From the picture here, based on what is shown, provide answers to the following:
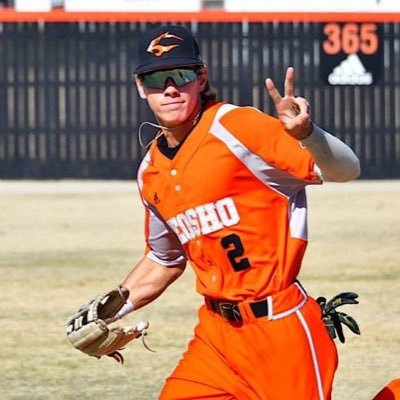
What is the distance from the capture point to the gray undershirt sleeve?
5438 mm

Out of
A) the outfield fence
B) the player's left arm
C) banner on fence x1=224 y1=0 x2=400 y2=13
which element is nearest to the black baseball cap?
the player's left arm

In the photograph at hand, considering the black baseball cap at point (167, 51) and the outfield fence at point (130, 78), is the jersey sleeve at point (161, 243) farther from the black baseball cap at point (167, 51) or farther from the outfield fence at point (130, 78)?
the outfield fence at point (130, 78)

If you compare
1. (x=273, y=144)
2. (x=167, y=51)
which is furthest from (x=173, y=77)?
(x=273, y=144)

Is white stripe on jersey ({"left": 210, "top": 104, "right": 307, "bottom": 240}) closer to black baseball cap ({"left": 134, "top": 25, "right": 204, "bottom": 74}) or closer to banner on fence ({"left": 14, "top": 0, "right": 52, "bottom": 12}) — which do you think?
black baseball cap ({"left": 134, "top": 25, "right": 204, "bottom": 74})

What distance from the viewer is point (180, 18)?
76.0ft

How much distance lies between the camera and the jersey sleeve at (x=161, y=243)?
6305 millimetres

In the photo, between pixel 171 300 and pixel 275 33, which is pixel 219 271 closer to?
pixel 171 300

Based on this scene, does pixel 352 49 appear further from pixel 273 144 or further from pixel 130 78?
pixel 273 144

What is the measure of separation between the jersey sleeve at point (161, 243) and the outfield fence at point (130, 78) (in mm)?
16761

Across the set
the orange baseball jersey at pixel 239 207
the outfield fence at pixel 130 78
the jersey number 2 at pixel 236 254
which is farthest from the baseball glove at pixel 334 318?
the outfield fence at pixel 130 78

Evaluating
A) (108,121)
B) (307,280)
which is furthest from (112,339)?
(108,121)

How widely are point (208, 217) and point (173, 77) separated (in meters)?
0.52

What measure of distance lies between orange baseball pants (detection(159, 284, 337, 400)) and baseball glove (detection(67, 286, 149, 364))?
468 mm

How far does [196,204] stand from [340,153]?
651mm
